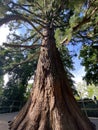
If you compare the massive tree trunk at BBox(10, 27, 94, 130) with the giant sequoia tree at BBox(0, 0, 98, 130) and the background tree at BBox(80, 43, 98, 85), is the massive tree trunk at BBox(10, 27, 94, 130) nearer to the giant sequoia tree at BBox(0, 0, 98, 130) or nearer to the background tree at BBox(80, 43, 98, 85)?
the giant sequoia tree at BBox(0, 0, 98, 130)

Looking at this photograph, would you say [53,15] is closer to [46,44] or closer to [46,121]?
[46,44]

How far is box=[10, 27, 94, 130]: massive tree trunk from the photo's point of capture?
581 centimetres

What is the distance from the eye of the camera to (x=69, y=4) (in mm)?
6930

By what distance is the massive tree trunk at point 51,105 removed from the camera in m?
5.81

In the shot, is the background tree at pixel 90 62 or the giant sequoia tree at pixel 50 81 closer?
the giant sequoia tree at pixel 50 81

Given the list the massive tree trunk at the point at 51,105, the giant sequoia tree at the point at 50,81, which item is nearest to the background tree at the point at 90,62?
the giant sequoia tree at the point at 50,81

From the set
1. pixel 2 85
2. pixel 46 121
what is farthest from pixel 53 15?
pixel 2 85

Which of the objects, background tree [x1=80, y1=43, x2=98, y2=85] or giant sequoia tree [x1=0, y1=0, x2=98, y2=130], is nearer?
giant sequoia tree [x1=0, y1=0, x2=98, y2=130]

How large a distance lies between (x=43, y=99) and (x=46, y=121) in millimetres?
678

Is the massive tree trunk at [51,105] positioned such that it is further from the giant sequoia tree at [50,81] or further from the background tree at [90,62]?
the background tree at [90,62]

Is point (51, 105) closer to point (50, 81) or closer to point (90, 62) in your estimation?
point (50, 81)

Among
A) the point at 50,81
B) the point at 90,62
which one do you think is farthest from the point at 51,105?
the point at 90,62

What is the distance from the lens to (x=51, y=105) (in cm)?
604

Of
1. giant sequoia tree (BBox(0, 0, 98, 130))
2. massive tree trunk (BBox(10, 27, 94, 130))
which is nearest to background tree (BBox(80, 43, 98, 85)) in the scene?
giant sequoia tree (BBox(0, 0, 98, 130))
